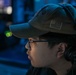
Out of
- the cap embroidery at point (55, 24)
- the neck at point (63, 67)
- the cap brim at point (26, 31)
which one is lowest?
the neck at point (63, 67)

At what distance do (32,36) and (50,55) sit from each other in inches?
6.5

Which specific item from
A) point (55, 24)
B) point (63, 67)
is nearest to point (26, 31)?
point (55, 24)

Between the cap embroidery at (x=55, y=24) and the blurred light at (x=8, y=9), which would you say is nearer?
the cap embroidery at (x=55, y=24)

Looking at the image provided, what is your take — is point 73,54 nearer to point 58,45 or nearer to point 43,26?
point 58,45

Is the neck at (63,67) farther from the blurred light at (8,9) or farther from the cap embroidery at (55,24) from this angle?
the blurred light at (8,9)

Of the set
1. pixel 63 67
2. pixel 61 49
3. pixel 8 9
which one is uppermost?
pixel 61 49

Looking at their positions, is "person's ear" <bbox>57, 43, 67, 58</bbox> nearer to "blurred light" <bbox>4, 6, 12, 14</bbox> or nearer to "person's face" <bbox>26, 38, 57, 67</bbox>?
"person's face" <bbox>26, 38, 57, 67</bbox>

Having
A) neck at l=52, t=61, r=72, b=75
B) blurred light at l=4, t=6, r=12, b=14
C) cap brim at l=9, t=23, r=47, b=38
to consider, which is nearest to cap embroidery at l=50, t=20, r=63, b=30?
cap brim at l=9, t=23, r=47, b=38

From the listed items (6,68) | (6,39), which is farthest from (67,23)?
(6,39)

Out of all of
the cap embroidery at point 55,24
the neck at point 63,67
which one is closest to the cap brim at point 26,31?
the cap embroidery at point 55,24

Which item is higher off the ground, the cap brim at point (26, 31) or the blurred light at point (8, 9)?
the cap brim at point (26, 31)

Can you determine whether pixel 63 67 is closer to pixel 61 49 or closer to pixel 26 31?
pixel 61 49

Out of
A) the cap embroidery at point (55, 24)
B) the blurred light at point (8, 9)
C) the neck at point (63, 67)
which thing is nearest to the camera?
the cap embroidery at point (55, 24)

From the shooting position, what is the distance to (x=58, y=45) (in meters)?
1.69
